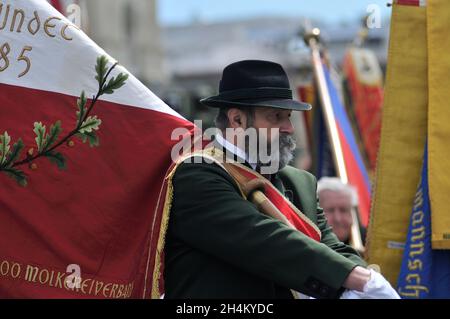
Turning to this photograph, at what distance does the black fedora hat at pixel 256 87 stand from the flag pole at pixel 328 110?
311 cm

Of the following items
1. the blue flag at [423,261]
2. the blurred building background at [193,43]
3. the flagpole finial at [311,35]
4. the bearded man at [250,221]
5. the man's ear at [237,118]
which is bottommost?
the blue flag at [423,261]

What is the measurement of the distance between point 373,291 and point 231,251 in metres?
0.48

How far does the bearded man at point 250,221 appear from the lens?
106 inches

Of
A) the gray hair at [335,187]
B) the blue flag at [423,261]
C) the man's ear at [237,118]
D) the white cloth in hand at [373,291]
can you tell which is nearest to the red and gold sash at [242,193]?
the man's ear at [237,118]

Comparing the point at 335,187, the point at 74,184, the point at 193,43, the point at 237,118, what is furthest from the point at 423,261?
the point at 193,43

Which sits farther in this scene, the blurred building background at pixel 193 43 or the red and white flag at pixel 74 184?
the blurred building background at pixel 193 43

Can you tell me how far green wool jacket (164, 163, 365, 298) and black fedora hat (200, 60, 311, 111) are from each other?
0.27m

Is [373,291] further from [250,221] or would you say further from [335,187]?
[335,187]

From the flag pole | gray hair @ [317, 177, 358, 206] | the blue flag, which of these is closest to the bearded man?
the blue flag

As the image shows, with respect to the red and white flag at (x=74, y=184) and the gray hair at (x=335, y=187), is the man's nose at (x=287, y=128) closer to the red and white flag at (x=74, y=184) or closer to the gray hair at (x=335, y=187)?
the red and white flag at (x=74, y=184)

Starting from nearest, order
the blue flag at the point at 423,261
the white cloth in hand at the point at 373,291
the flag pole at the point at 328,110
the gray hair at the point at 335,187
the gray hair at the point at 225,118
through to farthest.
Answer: the white cloth in hand at the point at 373,291 → the gray hair at the point at 225,118 → the blue flag at the point at 423,261 → the gray hair at the point at 335,187 → the flag pole at the point at 328,110

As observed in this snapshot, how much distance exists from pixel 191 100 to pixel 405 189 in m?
30.5
